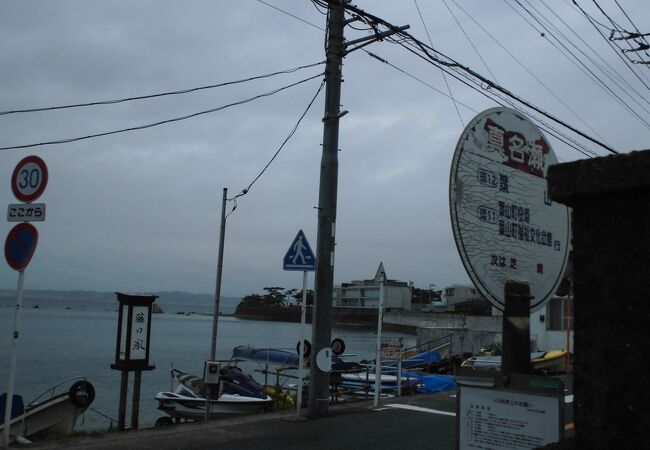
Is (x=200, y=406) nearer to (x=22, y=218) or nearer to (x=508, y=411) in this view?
(x=22, y=218)

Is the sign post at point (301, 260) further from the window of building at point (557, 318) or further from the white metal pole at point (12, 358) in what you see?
the window of building at point (557, 318)

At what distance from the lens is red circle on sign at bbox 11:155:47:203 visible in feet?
22.8

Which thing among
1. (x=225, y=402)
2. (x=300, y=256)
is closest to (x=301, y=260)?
(x=300, y=256)

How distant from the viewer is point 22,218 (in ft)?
22.8

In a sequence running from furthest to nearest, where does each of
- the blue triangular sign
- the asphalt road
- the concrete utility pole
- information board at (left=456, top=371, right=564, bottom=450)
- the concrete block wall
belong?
the concrete utility pole → the blue triangular sign → the asphalt road → information board at (left=456, top=371, right=564, bottom=450) → the concrete block wall

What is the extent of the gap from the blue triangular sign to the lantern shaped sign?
2.69 m

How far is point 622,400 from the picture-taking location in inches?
80.4

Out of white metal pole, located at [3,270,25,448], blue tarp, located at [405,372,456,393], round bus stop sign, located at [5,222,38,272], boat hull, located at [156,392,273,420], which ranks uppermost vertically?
round bus stop sign, located at [5,222,38,272]

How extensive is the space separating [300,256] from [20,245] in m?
4.23

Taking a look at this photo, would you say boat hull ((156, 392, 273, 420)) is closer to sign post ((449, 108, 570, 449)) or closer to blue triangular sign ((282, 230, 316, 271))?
blue triangular sign ((282, 230, 316, 271))

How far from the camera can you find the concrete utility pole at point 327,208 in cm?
981

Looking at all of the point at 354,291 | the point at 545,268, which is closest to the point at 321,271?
the point at 545,268

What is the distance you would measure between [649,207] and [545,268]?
1.23 m

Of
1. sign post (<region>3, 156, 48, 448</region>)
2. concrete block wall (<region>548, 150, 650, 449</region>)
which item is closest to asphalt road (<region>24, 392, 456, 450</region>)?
sign post (<region>3, 156, 48, 448</region>)
